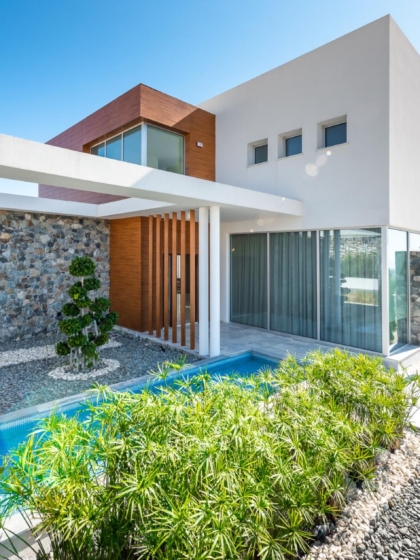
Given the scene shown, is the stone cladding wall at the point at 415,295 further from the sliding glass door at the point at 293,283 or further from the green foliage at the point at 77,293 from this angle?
the green foliage at the point at 77,293

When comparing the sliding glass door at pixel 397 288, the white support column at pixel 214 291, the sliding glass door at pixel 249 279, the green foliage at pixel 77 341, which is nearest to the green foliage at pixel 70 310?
the green foliage at pixel 77 341

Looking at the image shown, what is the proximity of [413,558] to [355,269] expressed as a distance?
24.5 ft

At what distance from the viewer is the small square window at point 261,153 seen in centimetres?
1224

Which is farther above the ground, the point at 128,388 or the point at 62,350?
the point at 62,350

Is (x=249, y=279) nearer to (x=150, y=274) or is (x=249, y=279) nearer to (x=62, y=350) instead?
(x=150, y=274)

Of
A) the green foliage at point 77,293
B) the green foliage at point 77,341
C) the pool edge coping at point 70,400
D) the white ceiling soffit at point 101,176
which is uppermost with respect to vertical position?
the white ceiling soffit at point 101,176

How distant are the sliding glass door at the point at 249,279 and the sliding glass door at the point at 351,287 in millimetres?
2378

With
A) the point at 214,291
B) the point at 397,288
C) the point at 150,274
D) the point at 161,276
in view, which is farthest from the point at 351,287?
the point at 150,274

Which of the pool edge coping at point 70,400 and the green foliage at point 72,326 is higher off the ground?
the green foliage at point 72,326

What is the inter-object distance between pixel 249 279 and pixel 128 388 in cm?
685

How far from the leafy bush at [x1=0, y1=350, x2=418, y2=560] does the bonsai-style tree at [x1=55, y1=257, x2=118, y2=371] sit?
5218 millimetres

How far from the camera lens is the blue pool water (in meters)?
5.48

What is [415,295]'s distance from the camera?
1040cm

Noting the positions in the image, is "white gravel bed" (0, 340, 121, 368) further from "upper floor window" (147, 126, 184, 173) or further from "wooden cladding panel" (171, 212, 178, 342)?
"upper floor window" (147, 126, 184, 173)
